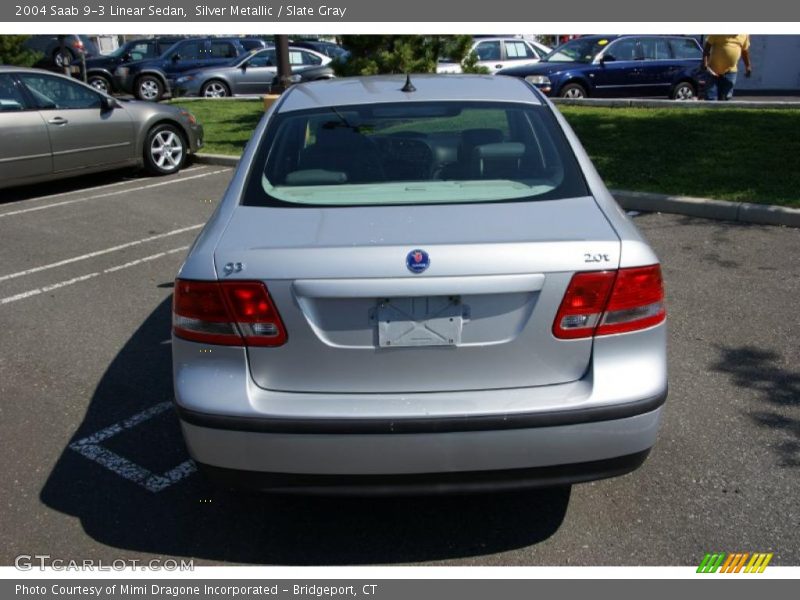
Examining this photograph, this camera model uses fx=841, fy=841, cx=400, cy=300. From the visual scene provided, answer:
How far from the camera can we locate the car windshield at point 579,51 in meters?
16.8

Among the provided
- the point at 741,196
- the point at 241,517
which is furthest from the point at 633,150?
the point at 241,517

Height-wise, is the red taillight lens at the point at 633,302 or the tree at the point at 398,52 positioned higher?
the tree at the point at 398,52

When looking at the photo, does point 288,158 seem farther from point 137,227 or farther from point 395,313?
point 137,227

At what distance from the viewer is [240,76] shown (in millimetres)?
21000

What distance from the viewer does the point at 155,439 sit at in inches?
161

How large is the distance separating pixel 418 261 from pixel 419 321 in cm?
20

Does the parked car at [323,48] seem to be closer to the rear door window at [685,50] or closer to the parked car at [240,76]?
the parked car at [240,76]

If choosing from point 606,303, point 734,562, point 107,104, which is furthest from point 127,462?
point 107,104

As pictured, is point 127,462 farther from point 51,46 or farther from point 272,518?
point 51,46

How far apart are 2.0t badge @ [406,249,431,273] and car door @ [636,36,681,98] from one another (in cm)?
1536

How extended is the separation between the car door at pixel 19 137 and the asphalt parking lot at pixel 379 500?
4.10 meters

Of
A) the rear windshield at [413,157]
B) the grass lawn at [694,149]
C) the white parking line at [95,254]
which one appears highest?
the rear windshield at [413,157]

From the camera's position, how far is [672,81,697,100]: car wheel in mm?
16734
